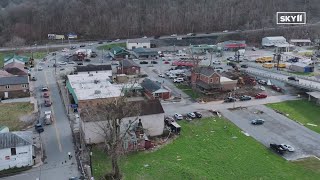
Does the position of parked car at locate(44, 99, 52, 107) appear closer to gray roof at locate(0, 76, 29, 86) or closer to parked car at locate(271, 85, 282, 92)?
gray roof at locate(0, 76, 29, 86)

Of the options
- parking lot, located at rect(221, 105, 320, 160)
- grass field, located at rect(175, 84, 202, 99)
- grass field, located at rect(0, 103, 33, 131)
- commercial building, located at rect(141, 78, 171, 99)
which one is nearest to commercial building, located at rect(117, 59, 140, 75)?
grass field, located at rect(175, 84, 202, 99)

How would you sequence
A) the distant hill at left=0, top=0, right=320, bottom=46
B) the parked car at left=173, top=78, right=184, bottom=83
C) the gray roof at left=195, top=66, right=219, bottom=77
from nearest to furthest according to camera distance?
the gray roof at left=195, top=66, right=219, bottom=77 < the parked car at left=173, top=78, right=184, bottom=83 < the distant hill at left=0, top=0, right=320, bottom=46

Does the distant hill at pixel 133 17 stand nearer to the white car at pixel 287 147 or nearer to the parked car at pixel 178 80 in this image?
the parked car at pixel 178 80

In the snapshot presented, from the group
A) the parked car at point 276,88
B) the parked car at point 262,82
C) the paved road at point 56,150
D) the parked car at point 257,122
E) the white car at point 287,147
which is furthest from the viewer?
the parked car at point 262,82

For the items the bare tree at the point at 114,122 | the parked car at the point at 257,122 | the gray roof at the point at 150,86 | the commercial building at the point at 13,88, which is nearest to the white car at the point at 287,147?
the parked car at the point at 257,122

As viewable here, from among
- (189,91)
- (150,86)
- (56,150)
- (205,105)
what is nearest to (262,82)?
(189,91)
